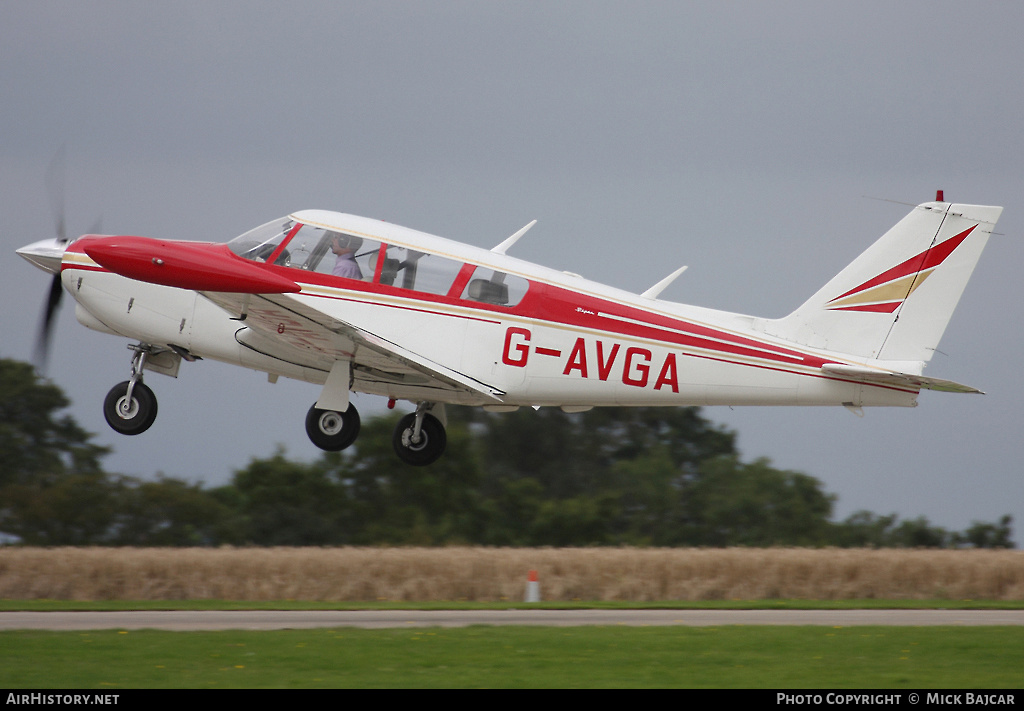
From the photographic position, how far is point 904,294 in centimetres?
1388

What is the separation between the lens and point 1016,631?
1371 centimetres

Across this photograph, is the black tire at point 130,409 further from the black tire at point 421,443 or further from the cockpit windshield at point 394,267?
the black tire at point 421,443

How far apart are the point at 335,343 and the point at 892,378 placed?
Result: 652 centimetres

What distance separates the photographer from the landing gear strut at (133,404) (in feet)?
48.5

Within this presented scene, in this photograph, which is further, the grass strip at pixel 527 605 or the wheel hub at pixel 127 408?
the grass strip at pixel 527 605

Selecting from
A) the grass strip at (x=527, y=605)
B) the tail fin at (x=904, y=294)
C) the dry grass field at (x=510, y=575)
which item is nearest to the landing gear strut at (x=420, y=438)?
the grass strip at (x=527, y=605)

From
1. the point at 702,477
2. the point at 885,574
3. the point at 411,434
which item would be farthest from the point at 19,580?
the point at 702,477

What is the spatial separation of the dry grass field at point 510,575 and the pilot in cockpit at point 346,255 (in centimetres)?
786

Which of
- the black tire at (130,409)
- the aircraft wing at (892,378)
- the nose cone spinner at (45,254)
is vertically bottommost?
the black tire at (130,409)

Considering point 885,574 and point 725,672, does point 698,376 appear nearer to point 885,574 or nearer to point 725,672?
point 725,672

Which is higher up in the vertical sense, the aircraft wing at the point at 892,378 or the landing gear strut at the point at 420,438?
the aircraft wing at the point at 892,378

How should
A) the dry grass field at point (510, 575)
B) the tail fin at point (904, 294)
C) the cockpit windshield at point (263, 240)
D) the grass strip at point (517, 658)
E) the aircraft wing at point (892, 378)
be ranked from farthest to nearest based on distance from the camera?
the dry grass field at point (510, 575) → the cockpit windshield at point (263, 240) → the tail fin at point (904, 294) → the aircraft wing at point (892, 378) → the grass strip at point (517, 658)

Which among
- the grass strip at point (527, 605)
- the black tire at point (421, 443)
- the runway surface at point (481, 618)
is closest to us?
the runway surface at point (481, 618)

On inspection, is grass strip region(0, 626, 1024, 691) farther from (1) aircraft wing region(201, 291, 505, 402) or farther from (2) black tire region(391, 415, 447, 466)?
(1) aircraft wing region(201, 291, 505, 402)
